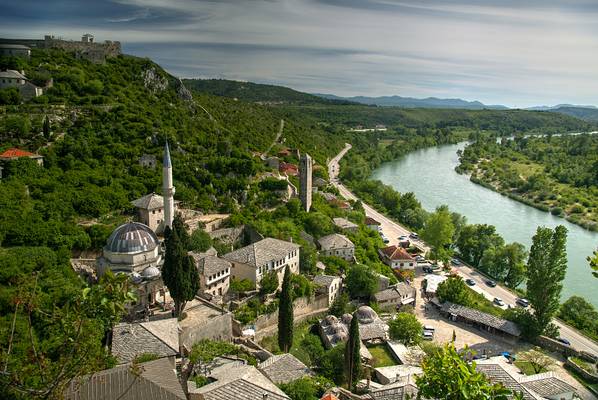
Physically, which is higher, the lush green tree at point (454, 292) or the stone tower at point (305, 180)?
the stone tower at point (305, 180)

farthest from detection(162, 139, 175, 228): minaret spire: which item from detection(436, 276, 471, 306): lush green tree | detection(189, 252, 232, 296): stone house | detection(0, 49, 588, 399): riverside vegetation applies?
detection(436, 276, 471, 306): lush green tree

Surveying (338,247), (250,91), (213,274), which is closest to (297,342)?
(213,274)

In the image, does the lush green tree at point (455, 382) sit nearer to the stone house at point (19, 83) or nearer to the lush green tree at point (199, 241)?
the lush green tree at point (199, 241)

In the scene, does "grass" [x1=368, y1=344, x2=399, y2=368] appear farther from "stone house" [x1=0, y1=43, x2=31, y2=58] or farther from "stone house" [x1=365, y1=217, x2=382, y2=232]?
"stone house" [x1=0, y1=43, x2=31, y2=58]

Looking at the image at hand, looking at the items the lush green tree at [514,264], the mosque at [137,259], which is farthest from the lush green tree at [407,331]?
the lush green tree at [514,264]

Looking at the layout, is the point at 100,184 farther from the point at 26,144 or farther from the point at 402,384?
the point at 402,384
